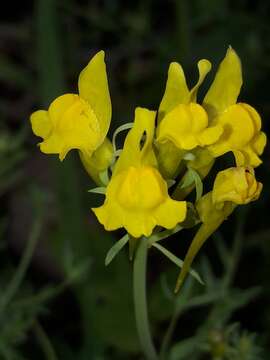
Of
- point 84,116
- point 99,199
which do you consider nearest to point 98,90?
point 84,116

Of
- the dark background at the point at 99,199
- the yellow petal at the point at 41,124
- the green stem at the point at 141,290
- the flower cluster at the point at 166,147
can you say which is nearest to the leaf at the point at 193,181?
the flower cluster at the point at 166,147

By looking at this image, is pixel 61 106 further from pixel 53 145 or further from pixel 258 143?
pixel 258 143

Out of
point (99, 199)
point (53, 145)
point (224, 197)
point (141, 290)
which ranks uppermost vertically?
point (53, 145)

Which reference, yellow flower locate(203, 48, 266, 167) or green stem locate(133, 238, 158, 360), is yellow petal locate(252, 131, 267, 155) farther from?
green stem locate(133, 238, 158, 360)

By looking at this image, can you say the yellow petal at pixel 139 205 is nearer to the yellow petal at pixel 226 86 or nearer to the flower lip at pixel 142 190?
the flower lip at pixel 142 190

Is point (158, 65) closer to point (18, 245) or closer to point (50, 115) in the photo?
point (18, 245)
